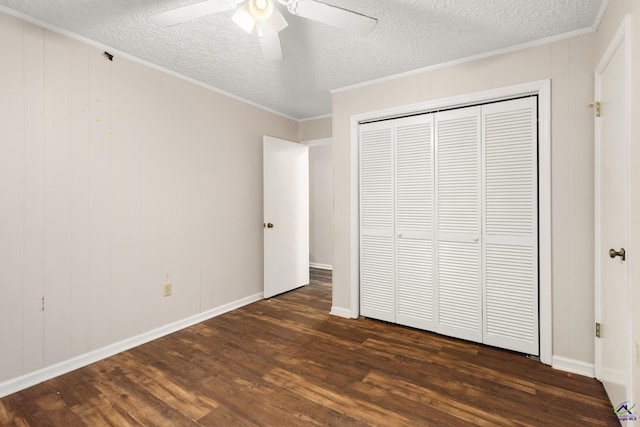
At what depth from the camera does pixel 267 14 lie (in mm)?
1648

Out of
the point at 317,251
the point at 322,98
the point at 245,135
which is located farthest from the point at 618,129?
the point at 317,251

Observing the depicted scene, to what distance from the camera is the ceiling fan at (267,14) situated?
1604 millimetres

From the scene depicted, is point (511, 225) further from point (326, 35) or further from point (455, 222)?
point (326, 35)

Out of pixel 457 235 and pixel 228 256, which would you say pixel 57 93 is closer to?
pixel 228 256

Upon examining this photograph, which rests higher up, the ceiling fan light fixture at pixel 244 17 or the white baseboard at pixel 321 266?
the ceiling fan light fixture at pixel 244 17

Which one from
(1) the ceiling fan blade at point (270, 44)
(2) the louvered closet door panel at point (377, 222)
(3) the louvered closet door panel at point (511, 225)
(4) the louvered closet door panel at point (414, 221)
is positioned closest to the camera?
(1) the ceiling fan blade at point (270, 44)

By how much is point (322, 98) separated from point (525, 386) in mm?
3205

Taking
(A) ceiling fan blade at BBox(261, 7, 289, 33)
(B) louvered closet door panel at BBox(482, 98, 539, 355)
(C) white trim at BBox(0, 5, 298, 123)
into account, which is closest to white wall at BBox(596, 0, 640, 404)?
(B) louvered closet door panel at BBox(482, 98, 539, 355)

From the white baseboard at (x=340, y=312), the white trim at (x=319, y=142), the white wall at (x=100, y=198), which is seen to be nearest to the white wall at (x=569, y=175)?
the white baseboard at (x=340, y=312)

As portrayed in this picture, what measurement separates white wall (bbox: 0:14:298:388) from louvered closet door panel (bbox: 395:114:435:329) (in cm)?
184

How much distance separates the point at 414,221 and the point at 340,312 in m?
1.23

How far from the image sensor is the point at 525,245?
2453 millimetres

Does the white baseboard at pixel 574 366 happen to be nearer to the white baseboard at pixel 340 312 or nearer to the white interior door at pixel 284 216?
the white baseboard at pixel 340 312

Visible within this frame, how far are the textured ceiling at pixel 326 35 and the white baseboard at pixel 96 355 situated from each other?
2.33 metres
